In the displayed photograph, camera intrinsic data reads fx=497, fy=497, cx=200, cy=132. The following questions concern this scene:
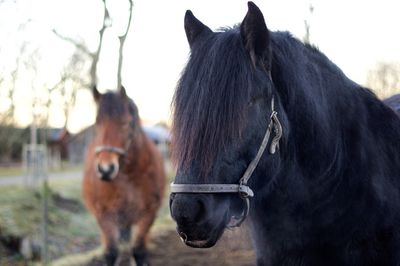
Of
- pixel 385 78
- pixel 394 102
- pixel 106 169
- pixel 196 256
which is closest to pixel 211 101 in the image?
pixel 394 102

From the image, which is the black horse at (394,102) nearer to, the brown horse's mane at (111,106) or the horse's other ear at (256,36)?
the horse's other ear at (256,36)

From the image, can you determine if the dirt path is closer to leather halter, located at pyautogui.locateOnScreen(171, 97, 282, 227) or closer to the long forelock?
leather halter, located at pyautogui.locateOnScreen(171, 97, 282, 227)

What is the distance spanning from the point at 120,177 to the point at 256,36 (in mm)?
4825

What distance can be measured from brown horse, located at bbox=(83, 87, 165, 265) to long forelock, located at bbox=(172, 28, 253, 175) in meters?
4.01

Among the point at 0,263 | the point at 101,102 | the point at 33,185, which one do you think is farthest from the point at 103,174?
the point at 33,185

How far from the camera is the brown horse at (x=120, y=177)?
6336 mm

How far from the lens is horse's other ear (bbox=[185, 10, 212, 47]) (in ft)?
8.40

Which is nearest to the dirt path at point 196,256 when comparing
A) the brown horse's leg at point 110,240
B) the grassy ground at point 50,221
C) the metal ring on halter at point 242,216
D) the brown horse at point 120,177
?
the brown horse at point 120,177

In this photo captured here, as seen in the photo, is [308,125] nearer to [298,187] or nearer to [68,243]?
[298,187]

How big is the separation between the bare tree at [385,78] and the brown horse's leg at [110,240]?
660cm

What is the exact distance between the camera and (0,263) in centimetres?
854

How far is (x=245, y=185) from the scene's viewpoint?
7.24 feet

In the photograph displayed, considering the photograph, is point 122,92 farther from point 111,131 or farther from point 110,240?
point 110,240

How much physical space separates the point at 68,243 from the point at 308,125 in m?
8.91
